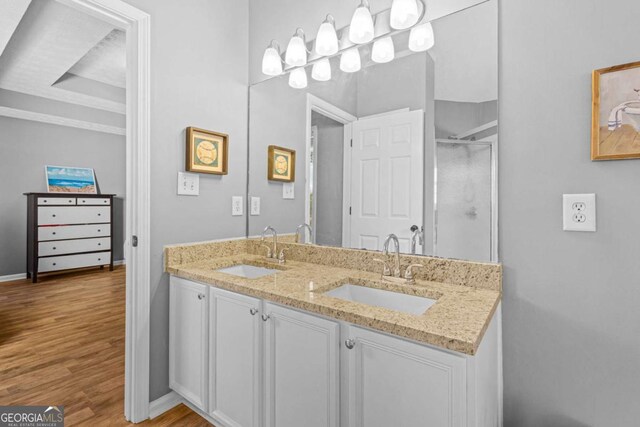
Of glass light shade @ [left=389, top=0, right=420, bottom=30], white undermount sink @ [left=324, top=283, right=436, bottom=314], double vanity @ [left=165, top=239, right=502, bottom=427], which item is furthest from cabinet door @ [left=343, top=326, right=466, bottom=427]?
glass light shade @ [left=389, top=0, right=420, bottom=30]

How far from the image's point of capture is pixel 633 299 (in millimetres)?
1029

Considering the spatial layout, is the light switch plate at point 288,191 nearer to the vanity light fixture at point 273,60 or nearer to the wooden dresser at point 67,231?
the vanity light fixture at point 273,60

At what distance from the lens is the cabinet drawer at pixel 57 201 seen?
435 cm

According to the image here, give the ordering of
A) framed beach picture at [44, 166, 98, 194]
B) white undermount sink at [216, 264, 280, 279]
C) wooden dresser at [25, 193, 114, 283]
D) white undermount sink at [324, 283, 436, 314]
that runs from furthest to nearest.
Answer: framed beach picture at [44, 166, 98, 194] → wooden dresser at [25, 193, 114, 283] → white undermount sink at [216, 264, 280, 279] → white undermount sink at [324, 283, 436, 314]

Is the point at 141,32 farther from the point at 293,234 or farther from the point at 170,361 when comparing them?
the point at 170,361

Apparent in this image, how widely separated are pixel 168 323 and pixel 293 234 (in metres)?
0.85

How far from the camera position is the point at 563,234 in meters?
1.13

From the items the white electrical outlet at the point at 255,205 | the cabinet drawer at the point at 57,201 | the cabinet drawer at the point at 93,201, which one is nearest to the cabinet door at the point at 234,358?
the white electrical outlet at the point at 255,205

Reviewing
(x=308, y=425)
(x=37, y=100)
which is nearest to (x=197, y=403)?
(x=308, y=425)

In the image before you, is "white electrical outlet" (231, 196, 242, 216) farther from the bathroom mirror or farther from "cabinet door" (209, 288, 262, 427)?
"cabinet door" (209, 288, 262, 427)

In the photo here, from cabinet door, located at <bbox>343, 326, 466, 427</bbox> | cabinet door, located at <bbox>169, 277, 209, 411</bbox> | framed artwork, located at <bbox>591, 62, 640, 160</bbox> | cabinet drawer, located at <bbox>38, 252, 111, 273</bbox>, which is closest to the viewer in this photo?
cabinet door, located at <bbox>343, 326, 466, 427</bbox>

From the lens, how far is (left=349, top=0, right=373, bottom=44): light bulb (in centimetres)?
151

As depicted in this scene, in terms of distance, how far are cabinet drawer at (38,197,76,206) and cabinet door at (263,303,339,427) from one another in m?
4.76

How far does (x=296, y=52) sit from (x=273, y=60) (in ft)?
0.61
